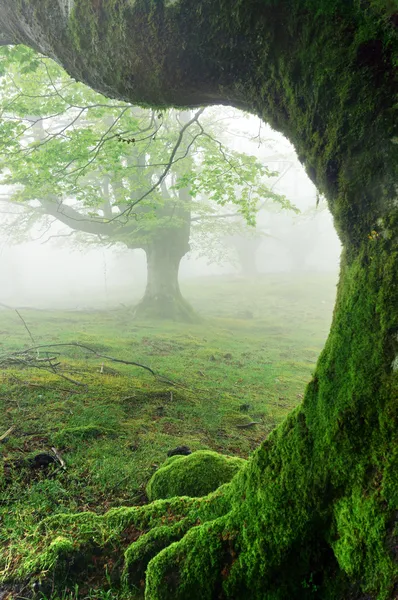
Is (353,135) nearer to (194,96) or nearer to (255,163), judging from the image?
(194,96)

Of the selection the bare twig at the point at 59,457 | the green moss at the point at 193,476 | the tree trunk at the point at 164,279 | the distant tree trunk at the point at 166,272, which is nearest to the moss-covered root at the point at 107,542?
the green moss at the point at 193,476

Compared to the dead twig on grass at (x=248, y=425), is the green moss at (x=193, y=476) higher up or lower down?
higher up

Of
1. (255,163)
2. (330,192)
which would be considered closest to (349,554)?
(330,192)

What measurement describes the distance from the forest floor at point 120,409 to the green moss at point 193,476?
11.2 inches

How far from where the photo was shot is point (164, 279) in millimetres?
22766

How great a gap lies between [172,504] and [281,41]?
3902 millimetres

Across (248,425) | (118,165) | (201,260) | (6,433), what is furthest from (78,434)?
(201,260)

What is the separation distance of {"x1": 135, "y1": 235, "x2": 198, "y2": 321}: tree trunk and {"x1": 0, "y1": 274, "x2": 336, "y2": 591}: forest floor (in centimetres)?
527

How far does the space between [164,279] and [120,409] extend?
17.0 metres

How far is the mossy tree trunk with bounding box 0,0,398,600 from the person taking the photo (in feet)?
6.56

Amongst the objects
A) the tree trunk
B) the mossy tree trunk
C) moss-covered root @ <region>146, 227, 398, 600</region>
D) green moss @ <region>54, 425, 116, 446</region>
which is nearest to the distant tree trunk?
the tree trunk

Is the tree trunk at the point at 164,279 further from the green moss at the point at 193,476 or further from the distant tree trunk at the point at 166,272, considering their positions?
the green moss at the point at 193,476

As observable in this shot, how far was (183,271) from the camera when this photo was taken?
7444 centimetres

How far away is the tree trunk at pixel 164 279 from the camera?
22438mm
